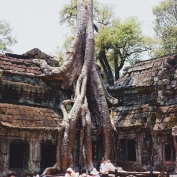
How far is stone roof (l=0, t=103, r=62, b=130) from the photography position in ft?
46.5

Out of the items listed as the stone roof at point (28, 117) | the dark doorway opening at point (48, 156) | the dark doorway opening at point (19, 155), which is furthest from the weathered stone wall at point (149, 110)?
the dark doorway opening at point (19, 155)

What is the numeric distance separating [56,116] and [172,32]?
15.7 metres

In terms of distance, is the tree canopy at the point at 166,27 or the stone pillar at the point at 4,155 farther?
the tree canopy at the point at 166,27

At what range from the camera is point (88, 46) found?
731 inches

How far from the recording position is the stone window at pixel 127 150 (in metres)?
17.5

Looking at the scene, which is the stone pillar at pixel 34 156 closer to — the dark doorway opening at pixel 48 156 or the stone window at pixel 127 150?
the dark doorway opening at pixel 48 156

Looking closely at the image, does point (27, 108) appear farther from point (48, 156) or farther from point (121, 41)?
point (121, 41)

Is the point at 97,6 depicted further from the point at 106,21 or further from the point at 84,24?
the point at 84,24

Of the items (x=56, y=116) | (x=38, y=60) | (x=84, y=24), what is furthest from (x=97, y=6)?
(x=56, y=116)

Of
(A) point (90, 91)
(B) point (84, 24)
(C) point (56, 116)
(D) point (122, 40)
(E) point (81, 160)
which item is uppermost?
(D) point (122, 40)

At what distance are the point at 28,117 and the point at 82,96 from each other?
2.83m

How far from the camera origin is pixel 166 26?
97.3ft

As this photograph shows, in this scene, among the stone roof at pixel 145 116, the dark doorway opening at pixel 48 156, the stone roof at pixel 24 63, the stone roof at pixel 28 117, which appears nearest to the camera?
the stone roof at pixel 28 117

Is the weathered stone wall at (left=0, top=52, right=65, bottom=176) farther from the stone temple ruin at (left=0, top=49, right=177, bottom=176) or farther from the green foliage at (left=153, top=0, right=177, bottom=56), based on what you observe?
the green foliage at (left=153, top=0, right=177, bottom=56)
